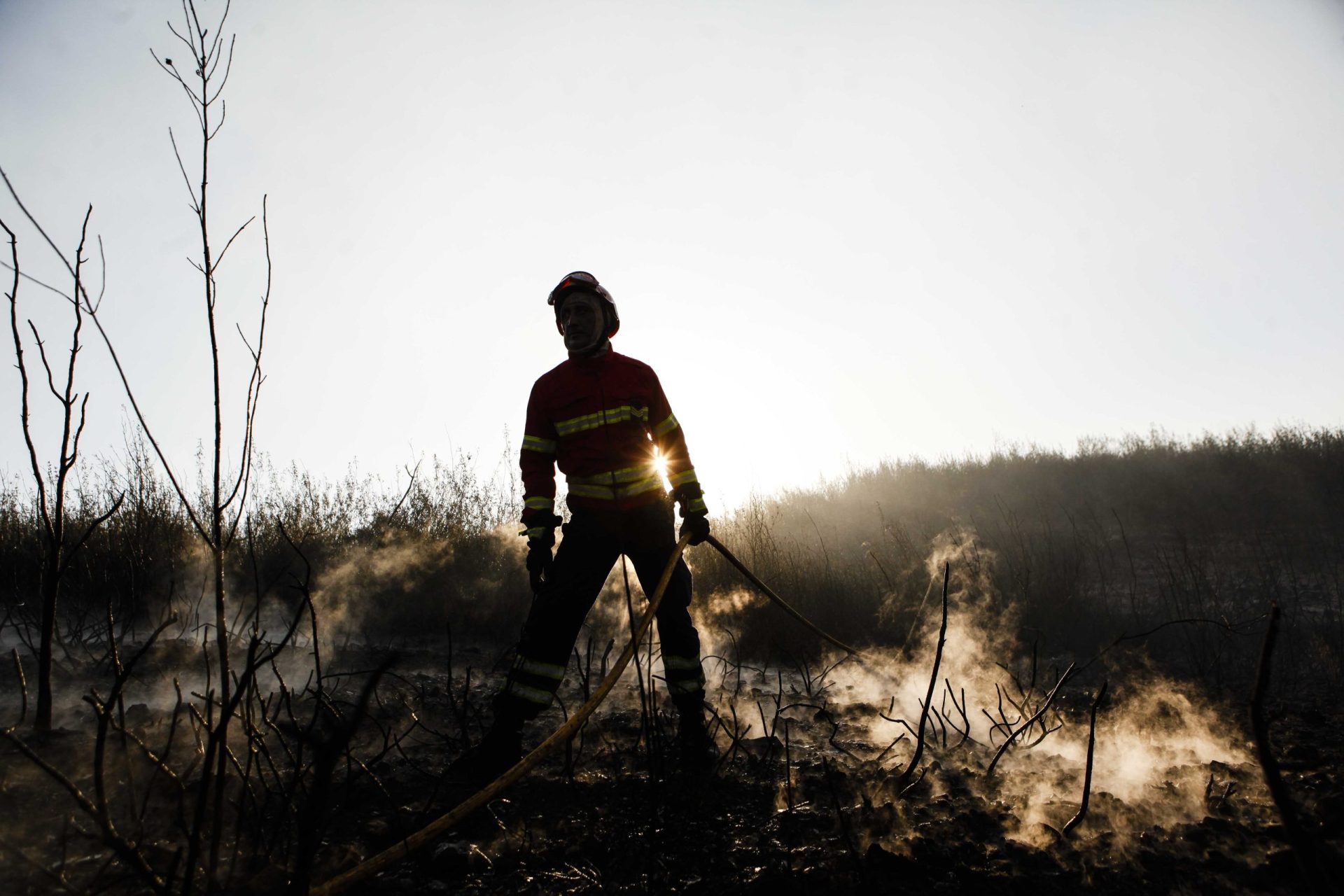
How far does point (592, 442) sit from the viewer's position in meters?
3.21

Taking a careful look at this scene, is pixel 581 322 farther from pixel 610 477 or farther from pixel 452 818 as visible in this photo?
pixel 452 818

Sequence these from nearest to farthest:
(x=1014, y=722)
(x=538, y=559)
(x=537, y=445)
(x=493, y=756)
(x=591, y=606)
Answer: (x=493, y=756) → (x=591, y=606) → (x=538, y=559) → (x=1014, y=722) → (x=537, y=445)

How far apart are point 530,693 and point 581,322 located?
1.81 meters


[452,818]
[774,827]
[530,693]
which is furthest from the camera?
[530,693]

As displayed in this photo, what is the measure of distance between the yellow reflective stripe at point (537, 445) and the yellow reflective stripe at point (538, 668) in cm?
102

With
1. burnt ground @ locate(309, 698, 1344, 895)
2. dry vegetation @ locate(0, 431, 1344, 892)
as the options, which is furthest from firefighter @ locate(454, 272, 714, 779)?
burnt ground @ locate(309, 698, 1344, 895)

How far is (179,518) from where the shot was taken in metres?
6.38

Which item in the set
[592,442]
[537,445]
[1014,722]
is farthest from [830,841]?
[537,445]

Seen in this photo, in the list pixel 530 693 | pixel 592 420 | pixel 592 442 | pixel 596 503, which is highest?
pixel 592 420

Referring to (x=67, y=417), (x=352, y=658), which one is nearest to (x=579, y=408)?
(x=67, y=417)

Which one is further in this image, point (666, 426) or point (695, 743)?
point (666, 426)

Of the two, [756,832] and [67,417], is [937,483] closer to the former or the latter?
[756,832]

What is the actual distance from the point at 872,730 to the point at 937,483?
9.60 metres

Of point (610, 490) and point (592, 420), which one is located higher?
point (592, 420)
